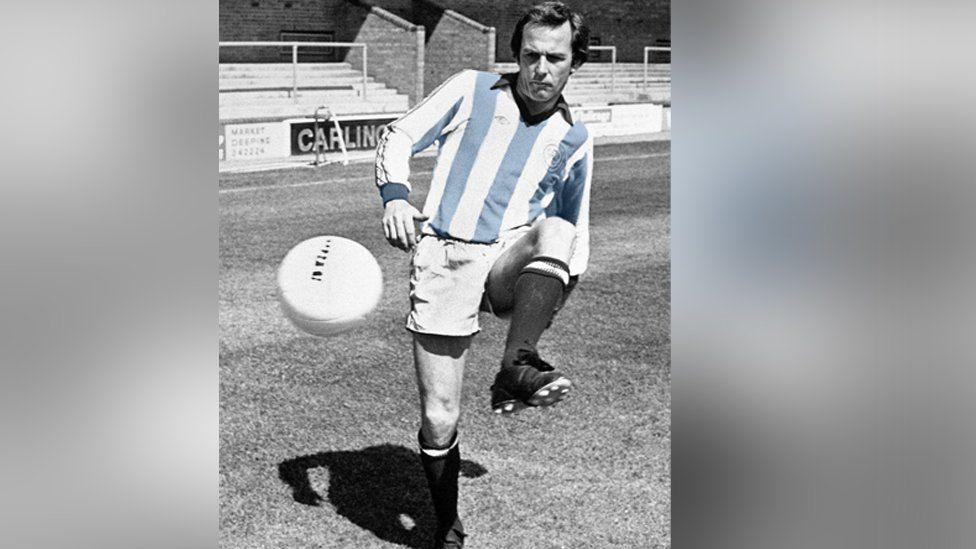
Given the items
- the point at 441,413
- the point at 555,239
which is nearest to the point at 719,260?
the point at 555,239

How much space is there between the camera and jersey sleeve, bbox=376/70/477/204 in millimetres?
4227

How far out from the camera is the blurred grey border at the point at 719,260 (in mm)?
2240

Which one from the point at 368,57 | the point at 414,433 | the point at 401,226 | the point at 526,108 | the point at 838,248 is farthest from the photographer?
the point at 368,57

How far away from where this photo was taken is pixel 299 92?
26547 mm

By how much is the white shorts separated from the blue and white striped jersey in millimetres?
41

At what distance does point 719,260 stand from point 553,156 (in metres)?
1.93

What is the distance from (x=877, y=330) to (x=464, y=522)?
316 centimetres

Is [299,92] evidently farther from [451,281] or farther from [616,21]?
[451,281]

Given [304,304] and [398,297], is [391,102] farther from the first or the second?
[304,304]

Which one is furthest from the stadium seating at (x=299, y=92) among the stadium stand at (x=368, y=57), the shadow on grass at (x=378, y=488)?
the shadow on grass at (x=378, y=488)

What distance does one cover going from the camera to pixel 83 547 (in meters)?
2.34

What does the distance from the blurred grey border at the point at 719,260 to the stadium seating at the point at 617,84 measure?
1083 inches

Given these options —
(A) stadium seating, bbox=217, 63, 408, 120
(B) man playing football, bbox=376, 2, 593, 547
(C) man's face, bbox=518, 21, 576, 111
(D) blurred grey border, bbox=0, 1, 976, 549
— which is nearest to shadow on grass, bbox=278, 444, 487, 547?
(B) man playing football, bbox=376, 2, 593, 547

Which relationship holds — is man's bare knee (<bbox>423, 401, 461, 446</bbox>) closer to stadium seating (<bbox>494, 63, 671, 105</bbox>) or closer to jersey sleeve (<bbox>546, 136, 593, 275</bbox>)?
jersey sleeve (<bbox>546, 136, 593, 275</bbox>)
